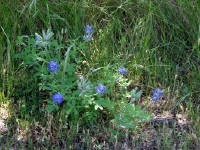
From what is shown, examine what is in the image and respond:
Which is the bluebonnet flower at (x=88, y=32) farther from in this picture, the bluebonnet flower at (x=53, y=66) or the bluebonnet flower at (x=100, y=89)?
the bluebonnet flower at (x=100, y=89)

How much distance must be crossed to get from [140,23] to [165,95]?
68cm

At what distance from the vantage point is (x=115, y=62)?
307 centimetres

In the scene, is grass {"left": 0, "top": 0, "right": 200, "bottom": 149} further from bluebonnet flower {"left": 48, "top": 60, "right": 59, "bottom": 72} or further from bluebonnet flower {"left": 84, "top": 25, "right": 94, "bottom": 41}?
bluebonnet flower {"left": 48, "top": 60, "right": 59, "bottom": 72}

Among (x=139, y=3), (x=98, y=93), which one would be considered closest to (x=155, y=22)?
(x=139, y=3)

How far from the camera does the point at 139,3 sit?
Answer: 336 cm

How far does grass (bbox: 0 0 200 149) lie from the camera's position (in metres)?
2.57

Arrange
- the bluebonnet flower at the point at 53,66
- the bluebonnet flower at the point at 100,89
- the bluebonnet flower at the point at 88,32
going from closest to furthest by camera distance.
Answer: the bluebonnet flower at the point at 100,89 < the bluebonnet flower at the point at 53,66 < the bluebonnet flower at the point at 88,32

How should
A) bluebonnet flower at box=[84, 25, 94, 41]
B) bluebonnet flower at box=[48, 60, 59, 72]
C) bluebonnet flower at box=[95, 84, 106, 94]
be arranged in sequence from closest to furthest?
1. bluebonnet flower at box=[95, 84, 106, 94]
2. bluebonnet flower at box=[48, 60, 59, 72]
3. bluebonnet flower at box=[84, 25, 94, 41]

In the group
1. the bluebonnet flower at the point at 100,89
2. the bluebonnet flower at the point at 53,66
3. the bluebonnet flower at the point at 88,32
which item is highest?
the bluebonnet flower at the point at 88,32

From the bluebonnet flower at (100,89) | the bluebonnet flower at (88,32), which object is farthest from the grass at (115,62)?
the bluebonnet flower at (100,89)

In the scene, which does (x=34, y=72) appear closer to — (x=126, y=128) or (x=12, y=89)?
(x=12, y=89)

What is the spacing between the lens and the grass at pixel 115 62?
2574 millimetres

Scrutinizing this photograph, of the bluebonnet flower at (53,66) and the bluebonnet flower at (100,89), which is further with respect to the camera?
the bluebonnet flower at (53,66)

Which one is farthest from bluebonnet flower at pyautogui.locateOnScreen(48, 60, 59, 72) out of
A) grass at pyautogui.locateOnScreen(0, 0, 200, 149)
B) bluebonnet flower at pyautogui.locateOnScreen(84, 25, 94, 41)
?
bluebonnet flower at pyautogui.locateOnScreen(84, 25, 94, 41)
